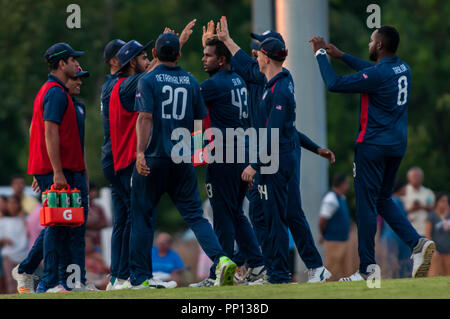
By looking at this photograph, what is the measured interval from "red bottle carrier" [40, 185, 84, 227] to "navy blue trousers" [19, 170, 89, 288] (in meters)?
0.23

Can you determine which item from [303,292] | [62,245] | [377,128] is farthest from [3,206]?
[303,292]

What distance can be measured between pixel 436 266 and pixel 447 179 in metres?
17.3

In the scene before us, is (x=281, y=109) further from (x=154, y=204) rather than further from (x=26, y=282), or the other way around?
(x=26, y=282)

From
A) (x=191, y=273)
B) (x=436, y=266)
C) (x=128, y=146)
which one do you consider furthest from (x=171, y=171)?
(x=191, y=273)

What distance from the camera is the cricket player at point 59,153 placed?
10531 mm

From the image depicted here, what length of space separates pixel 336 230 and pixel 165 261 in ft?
8.54

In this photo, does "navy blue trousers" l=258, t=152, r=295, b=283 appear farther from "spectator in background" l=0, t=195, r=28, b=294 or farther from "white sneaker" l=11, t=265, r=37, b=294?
"spectator in background" l=0, t=195, r=28, b=294

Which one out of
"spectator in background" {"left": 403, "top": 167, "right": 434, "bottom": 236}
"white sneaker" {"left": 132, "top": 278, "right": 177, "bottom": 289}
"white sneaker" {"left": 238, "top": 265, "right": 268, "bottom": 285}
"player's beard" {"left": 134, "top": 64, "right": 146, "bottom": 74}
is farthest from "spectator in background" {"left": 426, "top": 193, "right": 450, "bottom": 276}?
"player's beard" {"left": 134, "top": 64, "right": 146, "bottom": 74}

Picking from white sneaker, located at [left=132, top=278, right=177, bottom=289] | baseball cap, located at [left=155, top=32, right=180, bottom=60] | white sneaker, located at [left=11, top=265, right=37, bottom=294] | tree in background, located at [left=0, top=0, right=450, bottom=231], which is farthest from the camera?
tree in background, located at [left=0, top=0, right=450, bottom=231]

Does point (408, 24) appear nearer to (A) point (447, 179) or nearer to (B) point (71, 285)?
(A) point (447, 179)

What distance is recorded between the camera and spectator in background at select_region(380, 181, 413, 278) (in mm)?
16078
